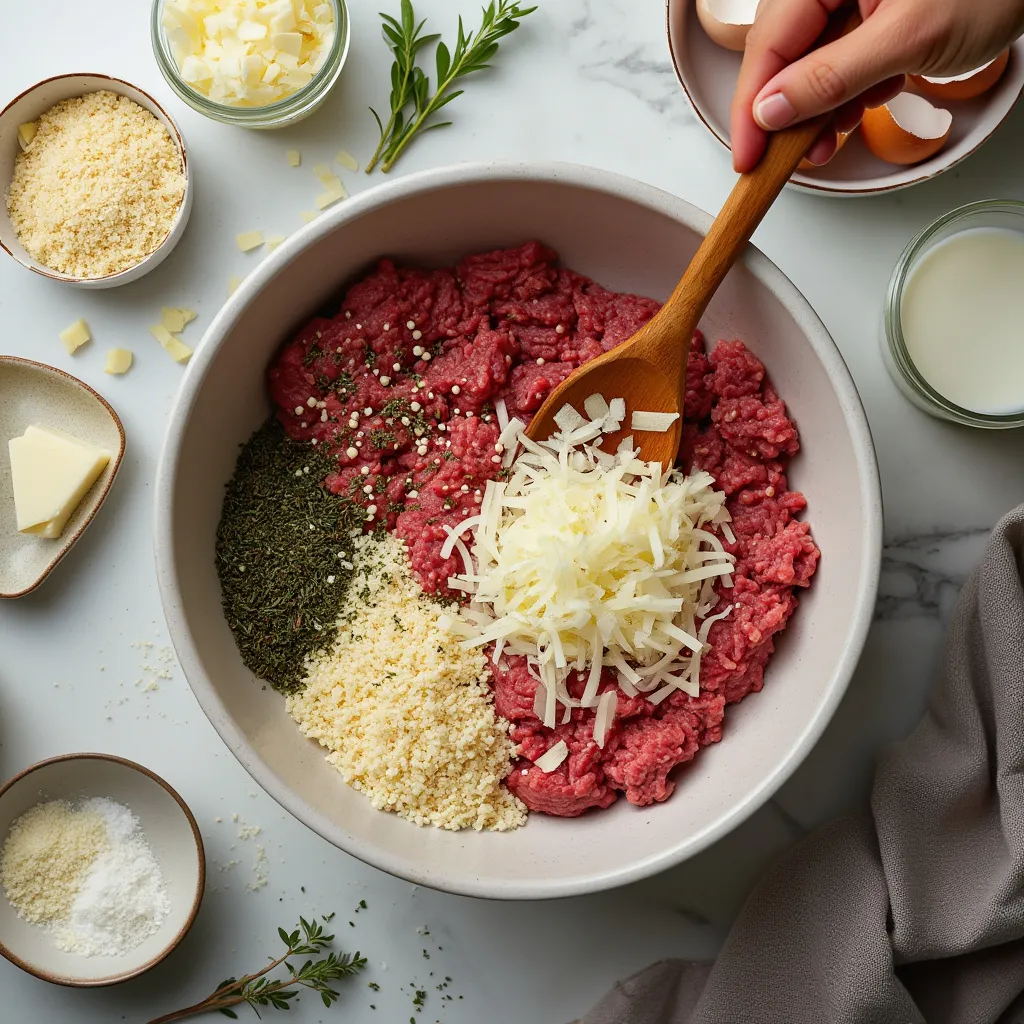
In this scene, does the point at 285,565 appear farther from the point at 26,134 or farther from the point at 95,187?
the point at 26,134

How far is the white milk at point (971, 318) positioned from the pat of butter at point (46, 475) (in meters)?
2.02

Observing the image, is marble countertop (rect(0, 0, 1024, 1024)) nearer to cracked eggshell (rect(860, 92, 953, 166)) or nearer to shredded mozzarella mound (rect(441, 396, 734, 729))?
cracked eggshell (rect(860, 92, 953, 166))

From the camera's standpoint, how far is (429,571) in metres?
2.09

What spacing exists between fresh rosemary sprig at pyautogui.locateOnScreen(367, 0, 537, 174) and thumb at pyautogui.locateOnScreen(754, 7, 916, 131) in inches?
31.6

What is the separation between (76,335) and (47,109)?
0.55m

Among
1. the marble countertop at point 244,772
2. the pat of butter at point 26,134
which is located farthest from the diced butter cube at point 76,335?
the pat of butter at point 26,134

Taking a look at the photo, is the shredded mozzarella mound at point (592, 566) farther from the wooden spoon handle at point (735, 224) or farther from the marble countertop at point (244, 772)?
the marble countertop at point (244, 772)

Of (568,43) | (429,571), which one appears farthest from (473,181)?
(429,571)

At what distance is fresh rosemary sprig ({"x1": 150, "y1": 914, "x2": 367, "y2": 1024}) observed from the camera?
229 centimetres

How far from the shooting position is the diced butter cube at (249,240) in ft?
7.68

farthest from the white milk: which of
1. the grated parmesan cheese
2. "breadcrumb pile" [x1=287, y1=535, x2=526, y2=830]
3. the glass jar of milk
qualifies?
the grated parmesan cheese

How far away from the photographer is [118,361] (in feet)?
7.71

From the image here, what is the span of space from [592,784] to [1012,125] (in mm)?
1929

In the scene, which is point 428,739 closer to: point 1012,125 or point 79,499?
point 79,499
